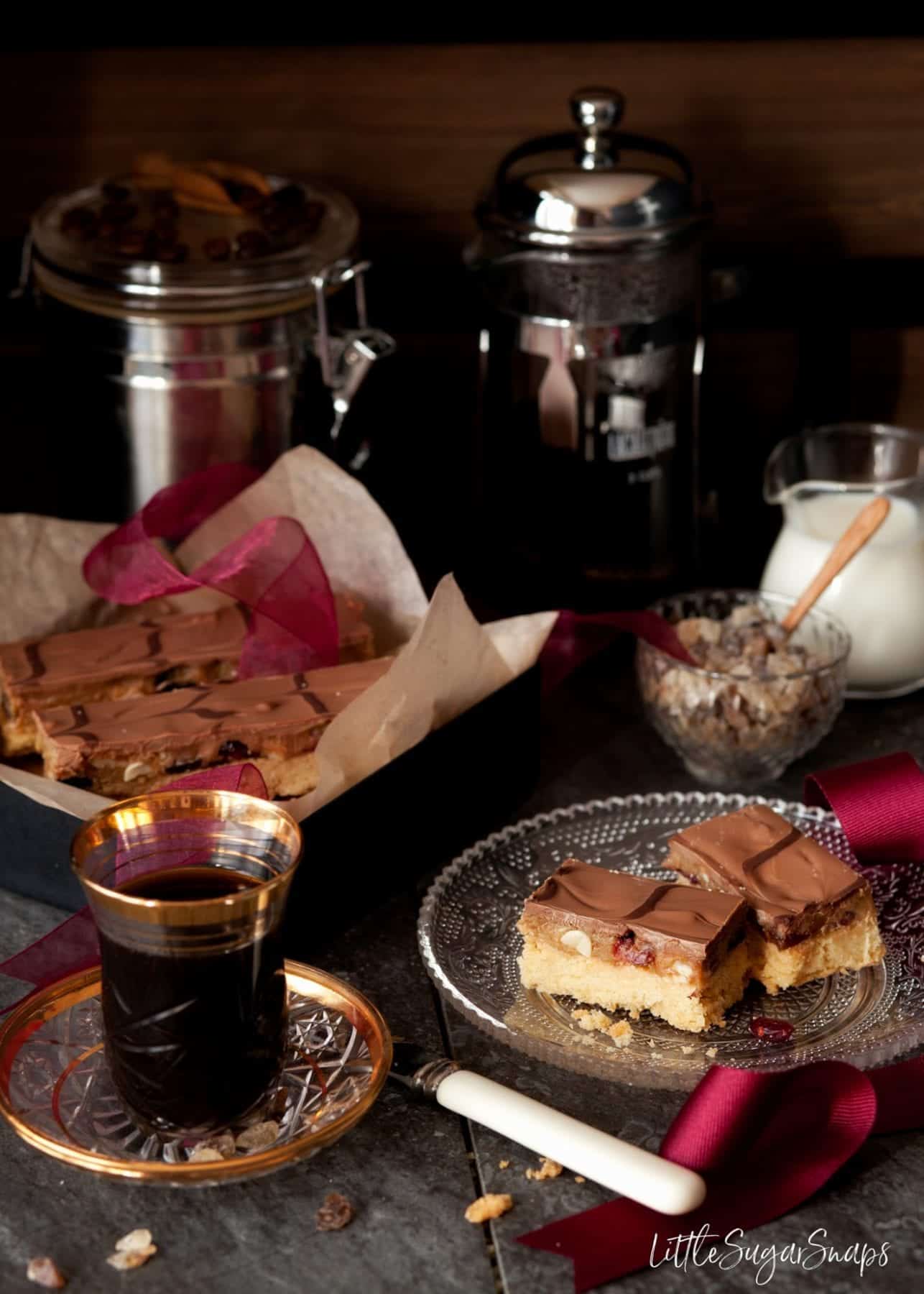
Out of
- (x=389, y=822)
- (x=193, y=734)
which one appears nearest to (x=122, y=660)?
(x=193, y=734)

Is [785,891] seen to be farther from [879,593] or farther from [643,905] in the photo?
[879,593]

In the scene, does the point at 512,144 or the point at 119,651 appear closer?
the point at 119,651

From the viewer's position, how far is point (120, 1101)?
2.38 ft

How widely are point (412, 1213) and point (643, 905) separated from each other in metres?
0.20

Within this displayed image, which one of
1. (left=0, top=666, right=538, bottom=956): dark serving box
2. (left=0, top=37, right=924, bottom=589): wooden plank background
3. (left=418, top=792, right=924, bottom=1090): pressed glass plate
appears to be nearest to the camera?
(left=418, top=792, right=924, bottom=1090): pressed glass plate

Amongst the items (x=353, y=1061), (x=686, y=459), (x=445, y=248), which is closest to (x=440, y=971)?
(x=353, y=1061)

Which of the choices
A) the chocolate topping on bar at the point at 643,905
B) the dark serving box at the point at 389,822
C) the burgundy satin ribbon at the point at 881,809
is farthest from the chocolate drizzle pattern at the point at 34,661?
the burgundy satin ribbon at the point at 881,809

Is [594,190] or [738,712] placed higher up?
[594,190]

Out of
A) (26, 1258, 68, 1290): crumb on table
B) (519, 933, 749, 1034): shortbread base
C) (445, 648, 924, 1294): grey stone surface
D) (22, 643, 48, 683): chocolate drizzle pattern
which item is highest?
(22, 643, 48, 683): chocolate drizzle pattern

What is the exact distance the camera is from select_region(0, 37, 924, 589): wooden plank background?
1.38 meters

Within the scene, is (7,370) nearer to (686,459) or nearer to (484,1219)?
(686,459)

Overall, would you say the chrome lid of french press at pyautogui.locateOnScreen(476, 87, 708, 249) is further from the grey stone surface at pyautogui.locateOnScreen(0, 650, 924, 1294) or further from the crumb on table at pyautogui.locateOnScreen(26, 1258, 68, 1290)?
the crumb on table at pyautogui.locateOnScreen(26, 1258, 68, 1290)

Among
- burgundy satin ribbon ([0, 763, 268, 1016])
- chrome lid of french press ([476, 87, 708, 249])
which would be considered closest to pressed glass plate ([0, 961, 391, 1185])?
burgundy satin ribbon ([0, 763, 268, 1016])

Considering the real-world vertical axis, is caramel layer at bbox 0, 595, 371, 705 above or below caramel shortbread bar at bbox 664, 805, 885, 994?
above
